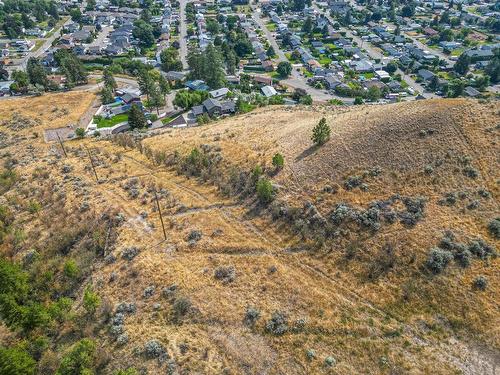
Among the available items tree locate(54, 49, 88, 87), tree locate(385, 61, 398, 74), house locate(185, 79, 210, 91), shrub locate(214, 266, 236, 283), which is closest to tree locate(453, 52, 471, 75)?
tree locate(385, 61, 398, 74)

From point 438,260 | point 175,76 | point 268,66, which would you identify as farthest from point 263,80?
point 438,260

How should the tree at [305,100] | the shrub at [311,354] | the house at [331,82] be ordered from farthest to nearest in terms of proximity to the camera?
the house at [331,82], the tree at [305,100], the shrub at [311,354]

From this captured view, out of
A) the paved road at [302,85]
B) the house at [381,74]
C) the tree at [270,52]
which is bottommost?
the paved road at [302,85]

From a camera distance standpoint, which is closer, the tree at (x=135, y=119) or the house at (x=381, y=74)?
the tree at (x=135, y=119)

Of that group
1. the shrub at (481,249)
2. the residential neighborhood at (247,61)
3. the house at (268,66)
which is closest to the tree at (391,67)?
the residential neighborhood at (247,61)

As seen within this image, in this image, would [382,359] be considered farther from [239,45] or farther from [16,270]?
[239,45]

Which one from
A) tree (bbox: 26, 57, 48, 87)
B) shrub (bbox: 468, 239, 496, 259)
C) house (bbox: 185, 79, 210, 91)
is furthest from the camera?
house (bbox: 185, 79, 210, 91)

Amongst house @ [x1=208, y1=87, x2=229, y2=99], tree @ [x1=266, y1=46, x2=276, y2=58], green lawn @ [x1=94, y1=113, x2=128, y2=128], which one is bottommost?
green lawn @ [x1=94, y1=113, x2=128, y2=128]

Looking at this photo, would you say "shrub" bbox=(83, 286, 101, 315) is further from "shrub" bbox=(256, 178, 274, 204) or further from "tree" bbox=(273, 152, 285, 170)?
"tree" bbox=(273, 152, 285, 170)

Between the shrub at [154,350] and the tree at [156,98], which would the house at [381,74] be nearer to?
the tree at [156,98]
